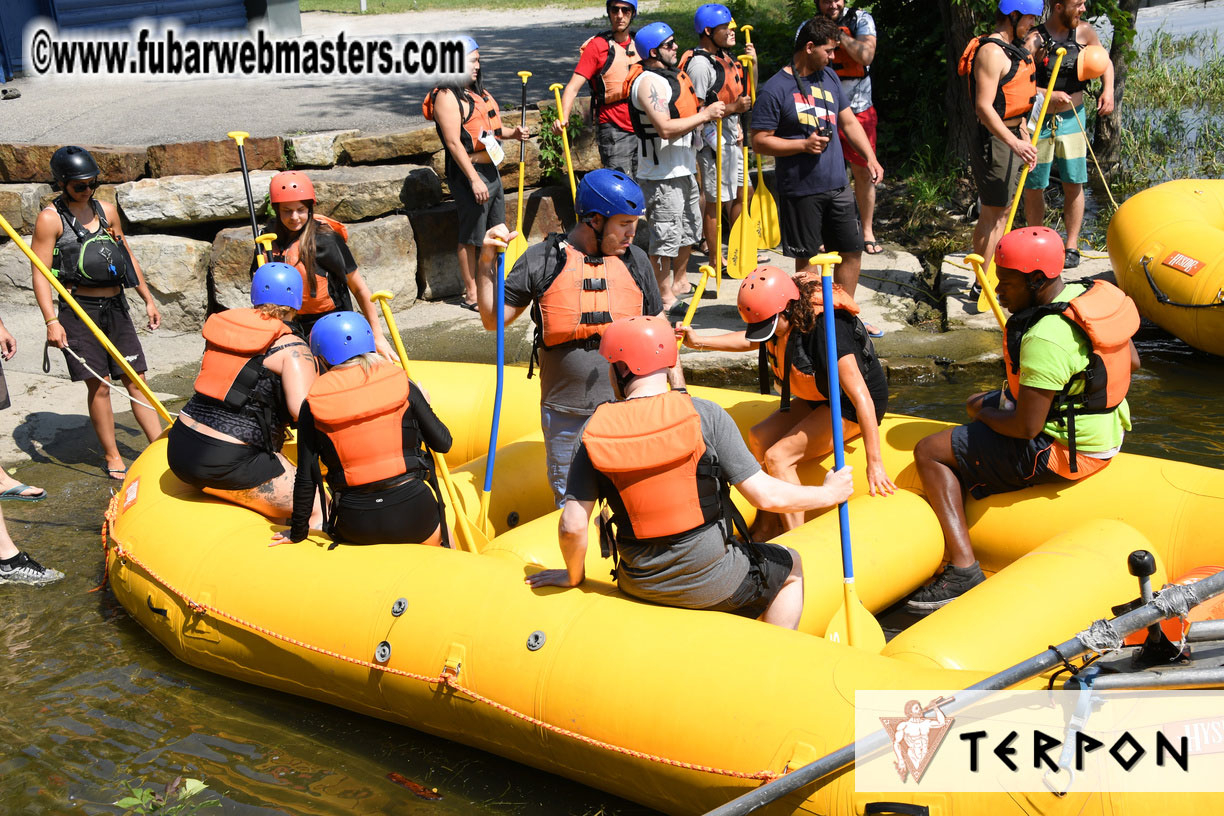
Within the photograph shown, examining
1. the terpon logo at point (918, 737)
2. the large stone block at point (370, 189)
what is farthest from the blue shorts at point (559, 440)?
the large stone block at point (370, 189)

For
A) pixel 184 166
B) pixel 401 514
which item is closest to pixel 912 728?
pixel 401 514

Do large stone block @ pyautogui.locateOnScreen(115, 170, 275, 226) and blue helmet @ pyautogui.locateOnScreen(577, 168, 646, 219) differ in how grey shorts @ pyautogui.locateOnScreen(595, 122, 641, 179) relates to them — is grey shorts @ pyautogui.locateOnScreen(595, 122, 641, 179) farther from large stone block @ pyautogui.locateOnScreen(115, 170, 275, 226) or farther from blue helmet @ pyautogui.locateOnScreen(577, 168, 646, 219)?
blue helmet @ pyautogui.locateOnScreen(577, 168, 646, 219)

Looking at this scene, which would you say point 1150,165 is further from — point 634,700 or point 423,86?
point 634,700

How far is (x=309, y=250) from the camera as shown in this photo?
18.0 ft

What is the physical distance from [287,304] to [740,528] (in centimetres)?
228

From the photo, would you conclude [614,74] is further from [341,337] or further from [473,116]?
[341,337]

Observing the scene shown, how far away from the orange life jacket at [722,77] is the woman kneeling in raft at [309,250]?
3158 millimetres

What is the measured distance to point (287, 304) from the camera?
4.84 meters

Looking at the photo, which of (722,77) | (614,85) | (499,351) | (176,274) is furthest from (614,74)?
(176,274)

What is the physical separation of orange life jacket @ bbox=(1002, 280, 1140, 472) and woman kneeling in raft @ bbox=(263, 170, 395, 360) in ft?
9.64

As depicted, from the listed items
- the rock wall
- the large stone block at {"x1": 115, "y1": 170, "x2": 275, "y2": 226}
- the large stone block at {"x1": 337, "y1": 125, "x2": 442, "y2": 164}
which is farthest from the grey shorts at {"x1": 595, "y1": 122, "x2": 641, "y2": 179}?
the large stone block at {"x1": 115, "y1": 170, "x2": 275, "y2": 226}

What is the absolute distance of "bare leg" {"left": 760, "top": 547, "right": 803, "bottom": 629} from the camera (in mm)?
3760

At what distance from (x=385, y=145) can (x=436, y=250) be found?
0.89 m

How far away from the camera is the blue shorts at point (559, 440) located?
15.2 ft
